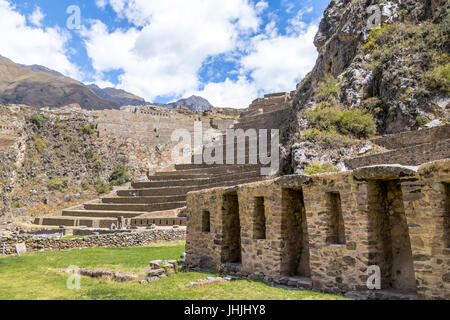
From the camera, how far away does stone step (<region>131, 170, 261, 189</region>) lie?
97.9 feet

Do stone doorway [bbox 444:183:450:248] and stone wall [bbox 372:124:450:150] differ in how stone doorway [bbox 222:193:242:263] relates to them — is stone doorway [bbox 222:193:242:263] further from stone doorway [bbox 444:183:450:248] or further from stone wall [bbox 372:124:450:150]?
stone wall [bbox 372:124:450:150]

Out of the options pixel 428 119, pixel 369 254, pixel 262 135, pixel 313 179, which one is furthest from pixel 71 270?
pixel 262 135

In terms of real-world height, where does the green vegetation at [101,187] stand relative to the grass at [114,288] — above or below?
above

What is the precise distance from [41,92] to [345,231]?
119 meters

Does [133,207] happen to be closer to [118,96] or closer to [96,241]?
[96,241]

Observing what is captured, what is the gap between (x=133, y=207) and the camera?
3148cm

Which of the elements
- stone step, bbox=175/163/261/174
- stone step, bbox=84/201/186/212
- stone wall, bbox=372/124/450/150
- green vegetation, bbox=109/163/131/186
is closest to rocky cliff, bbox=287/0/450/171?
stone wall, bbox=372/124/450/150

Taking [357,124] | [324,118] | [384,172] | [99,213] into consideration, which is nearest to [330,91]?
[324,118]

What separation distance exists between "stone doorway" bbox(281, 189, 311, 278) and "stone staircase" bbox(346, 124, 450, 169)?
26.1ft

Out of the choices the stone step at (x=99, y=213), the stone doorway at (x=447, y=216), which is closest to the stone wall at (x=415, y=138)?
the stone doorway at (x=447, y=216)

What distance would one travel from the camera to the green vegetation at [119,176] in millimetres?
40881

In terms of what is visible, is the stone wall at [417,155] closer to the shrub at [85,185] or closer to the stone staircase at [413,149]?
the stone staircase at [413,149]

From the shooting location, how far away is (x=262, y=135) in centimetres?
4334

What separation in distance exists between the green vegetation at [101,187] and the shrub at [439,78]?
34.2m
